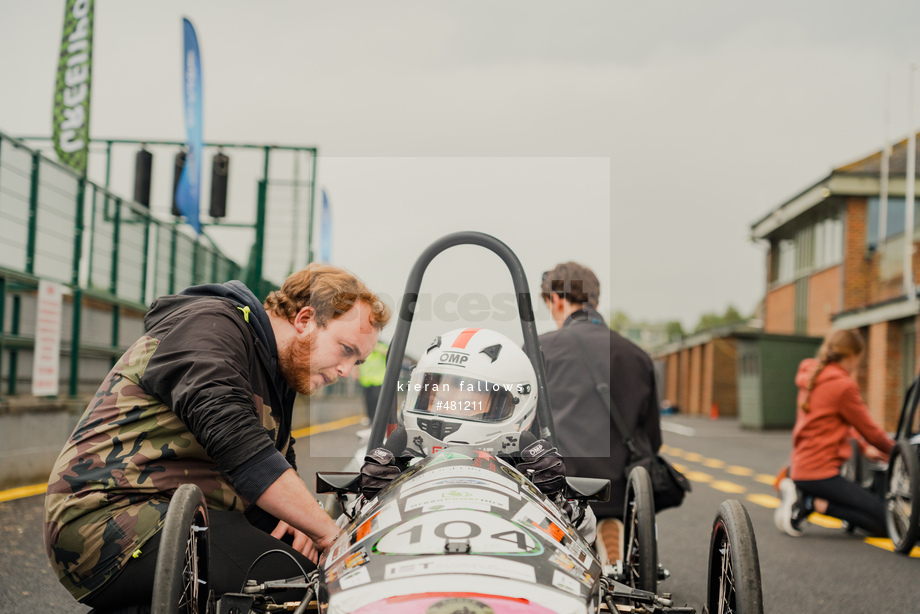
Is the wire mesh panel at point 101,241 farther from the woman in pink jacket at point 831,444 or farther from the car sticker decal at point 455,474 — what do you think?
the car sticker decal at point 455,474

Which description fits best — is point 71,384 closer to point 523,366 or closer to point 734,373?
point 523,366

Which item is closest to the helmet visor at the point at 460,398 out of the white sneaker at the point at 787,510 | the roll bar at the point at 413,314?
the roll bar at the point at 413,314

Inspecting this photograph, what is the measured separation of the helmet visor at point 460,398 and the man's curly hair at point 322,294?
0.36 meters

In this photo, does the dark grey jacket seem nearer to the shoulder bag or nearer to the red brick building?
the shoulder bag

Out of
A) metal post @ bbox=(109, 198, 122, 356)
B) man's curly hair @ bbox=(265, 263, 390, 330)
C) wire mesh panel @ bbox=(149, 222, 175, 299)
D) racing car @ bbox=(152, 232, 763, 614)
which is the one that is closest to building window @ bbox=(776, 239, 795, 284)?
wire mesh panel @ bbox=(149, 222, 175, 299)

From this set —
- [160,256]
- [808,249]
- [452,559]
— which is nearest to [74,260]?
[160,256]

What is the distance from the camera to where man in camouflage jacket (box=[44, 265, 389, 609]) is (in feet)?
8.52

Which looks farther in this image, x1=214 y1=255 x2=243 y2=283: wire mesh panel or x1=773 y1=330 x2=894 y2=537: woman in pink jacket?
x1=214 y1=255 x2=243 y2=283: wire mesh panel

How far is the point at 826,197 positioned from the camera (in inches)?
1176

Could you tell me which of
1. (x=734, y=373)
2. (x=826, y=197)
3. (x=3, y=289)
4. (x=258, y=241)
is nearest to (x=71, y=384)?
(x=3, y=289)

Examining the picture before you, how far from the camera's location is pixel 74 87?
13688 mm

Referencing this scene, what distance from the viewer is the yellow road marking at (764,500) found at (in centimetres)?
943

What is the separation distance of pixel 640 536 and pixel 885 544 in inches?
189

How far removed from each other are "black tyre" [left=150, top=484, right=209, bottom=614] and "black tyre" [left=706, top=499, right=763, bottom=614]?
4.66 ft
